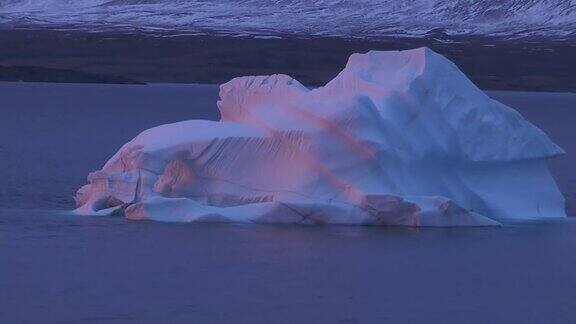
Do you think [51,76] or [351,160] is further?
[51,76]

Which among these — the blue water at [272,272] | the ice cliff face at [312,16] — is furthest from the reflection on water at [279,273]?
the ice cliff face at [312,16]

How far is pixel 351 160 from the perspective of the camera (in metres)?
15.7

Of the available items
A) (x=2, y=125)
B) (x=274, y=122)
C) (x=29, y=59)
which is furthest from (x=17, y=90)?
(x=274, y=122)

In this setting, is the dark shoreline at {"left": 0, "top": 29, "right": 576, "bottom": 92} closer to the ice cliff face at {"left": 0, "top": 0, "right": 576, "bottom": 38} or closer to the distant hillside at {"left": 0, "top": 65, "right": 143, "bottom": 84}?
the distant hillside at {"left": 0, "top": 65, "right": 143, "bottom": 84}

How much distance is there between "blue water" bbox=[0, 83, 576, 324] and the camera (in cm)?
1211

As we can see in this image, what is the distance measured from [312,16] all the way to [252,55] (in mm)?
17261

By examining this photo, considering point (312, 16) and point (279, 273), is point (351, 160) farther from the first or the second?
point (312, 16)

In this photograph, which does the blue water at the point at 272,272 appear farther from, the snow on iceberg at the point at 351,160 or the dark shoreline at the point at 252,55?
the dark shoreline at the point at 252,55

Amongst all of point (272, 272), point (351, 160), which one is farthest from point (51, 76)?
point (272, 272)

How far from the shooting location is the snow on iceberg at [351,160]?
15.6 m

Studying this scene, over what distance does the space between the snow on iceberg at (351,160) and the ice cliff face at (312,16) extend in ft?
236

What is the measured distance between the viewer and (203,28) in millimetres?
91312

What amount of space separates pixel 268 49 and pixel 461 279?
67121 millimetres

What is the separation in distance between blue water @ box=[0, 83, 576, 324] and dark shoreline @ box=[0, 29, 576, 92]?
54929mm
